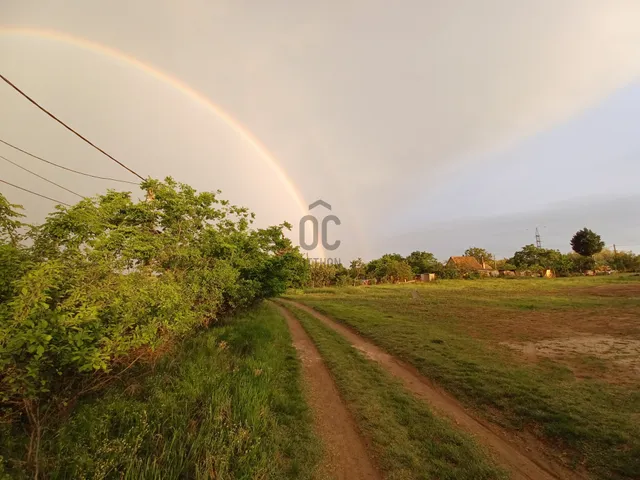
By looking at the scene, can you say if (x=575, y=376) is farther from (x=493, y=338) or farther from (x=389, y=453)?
(x=389, y=453)

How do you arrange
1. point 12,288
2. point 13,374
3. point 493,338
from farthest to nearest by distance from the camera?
point 493,338
point 12,288
point 13,374

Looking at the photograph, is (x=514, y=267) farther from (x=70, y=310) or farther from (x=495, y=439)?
(x=70, y=310)

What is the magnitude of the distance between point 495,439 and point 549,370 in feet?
14.0

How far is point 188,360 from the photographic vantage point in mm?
7363

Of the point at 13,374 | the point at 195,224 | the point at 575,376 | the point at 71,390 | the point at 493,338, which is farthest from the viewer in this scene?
the point at 195,224

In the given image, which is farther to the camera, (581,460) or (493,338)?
(493,338)

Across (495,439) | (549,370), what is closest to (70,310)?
(495,439)

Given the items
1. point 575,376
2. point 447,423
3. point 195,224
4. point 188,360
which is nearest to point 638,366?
point 575,376

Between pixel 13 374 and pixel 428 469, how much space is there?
5.66 metres

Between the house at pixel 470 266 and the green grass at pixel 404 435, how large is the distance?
67732 millimetres

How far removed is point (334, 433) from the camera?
5180 millimetres

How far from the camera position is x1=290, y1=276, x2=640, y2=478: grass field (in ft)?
15.1

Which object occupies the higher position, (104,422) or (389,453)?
(104,422)

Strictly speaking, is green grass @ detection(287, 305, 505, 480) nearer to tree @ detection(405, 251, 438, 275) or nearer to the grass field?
the grass field
